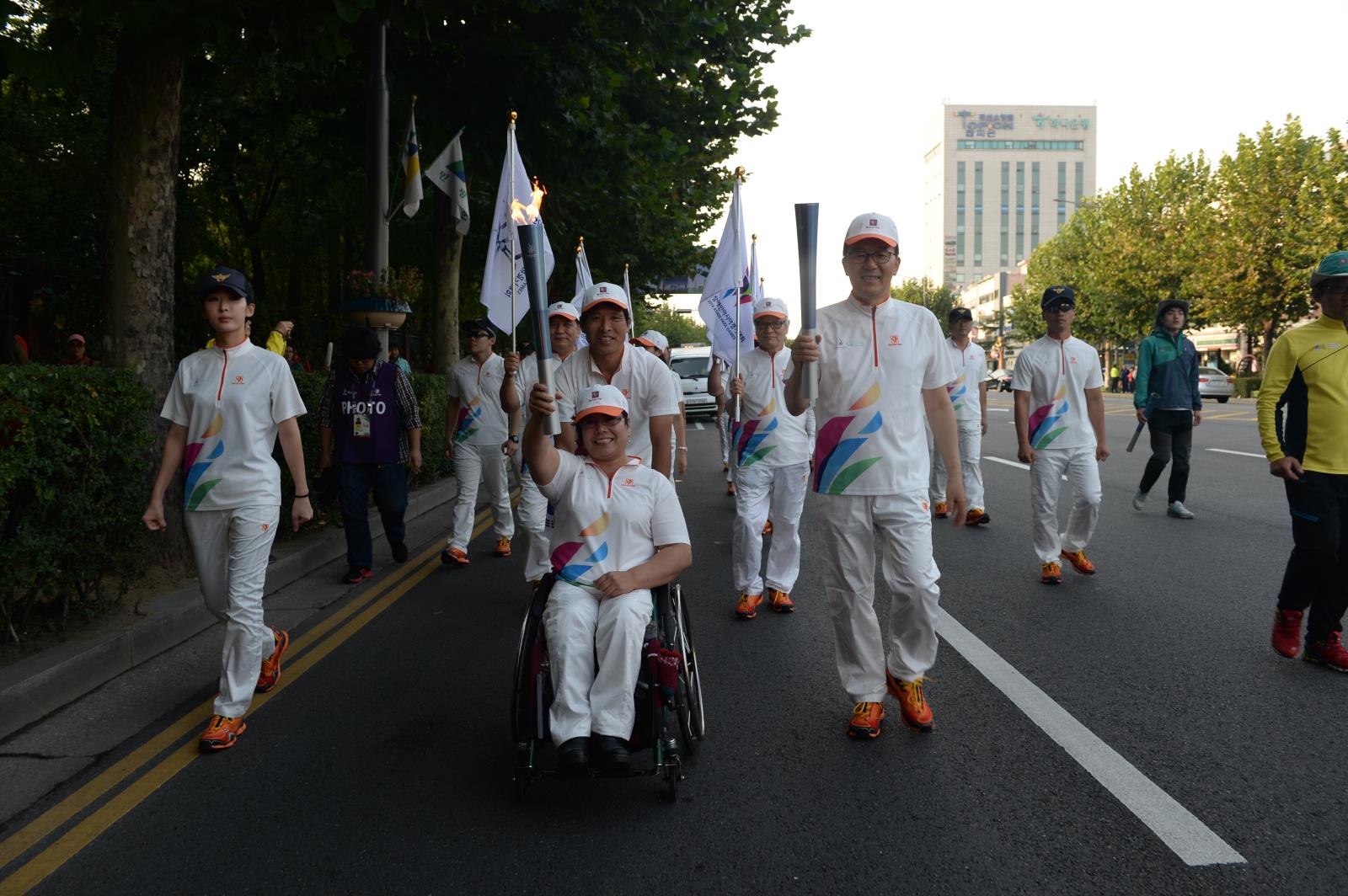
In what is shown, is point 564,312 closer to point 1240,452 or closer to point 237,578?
point 237,578

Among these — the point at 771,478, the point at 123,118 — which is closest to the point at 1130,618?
the point at 771,478

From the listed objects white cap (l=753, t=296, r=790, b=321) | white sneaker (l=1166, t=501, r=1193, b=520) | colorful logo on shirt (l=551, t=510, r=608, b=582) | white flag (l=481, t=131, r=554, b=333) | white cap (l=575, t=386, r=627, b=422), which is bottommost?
white sneaker (l=1166, t=501, r=1193, b=520)

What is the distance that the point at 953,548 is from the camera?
855 centimetres

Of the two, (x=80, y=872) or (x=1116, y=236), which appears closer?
(x=80, y=872)

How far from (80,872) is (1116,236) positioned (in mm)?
58155

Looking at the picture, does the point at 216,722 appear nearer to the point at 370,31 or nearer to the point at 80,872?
the point at 80,872

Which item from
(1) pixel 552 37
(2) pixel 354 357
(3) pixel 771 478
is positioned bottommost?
(3) pixel 771 478

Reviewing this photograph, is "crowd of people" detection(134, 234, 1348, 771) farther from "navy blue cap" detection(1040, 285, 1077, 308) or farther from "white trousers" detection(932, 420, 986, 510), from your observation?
"white trousers" detection(932, 420, 986, 510)

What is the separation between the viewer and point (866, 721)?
4.23 metres

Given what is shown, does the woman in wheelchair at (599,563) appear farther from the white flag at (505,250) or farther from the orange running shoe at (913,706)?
the white flag at (505,250)

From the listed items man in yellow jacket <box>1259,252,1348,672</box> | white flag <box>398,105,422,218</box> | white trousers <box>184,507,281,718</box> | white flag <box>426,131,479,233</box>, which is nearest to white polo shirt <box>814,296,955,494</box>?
man in yellow jacket <box>1259,252,1348,672</box>

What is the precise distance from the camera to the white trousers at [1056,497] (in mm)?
7285

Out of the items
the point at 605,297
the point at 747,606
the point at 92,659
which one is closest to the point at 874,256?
the point at 605,297

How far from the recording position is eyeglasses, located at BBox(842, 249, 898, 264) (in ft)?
14.2
